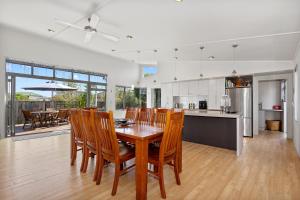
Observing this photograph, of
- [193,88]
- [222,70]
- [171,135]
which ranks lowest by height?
[171,135]

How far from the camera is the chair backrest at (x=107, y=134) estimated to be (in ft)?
7.13

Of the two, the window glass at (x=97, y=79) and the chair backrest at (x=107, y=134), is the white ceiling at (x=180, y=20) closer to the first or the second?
the chair backrest at (x=107, y=134)

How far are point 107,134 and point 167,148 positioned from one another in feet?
2.66

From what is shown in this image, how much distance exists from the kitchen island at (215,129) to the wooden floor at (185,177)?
330 millimetres

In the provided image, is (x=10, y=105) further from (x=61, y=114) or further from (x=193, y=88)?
(x=193, y=88)

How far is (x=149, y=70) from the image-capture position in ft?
31.0

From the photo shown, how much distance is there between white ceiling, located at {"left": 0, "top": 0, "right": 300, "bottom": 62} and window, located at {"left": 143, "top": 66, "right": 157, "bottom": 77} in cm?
363

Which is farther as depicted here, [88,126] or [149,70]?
[149,70]

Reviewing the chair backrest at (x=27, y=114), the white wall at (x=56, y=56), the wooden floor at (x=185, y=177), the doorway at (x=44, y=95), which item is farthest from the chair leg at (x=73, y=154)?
the chair backrest at (x=27, y=114)

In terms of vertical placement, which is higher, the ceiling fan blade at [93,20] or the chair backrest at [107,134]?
A: the ceiling fan blade at [93,20]

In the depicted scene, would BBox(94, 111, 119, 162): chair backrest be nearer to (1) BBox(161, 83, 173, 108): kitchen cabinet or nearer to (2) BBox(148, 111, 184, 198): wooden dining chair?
(2) BBox(148, 111, 184, 198): wooden dining chair

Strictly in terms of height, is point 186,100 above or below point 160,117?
above

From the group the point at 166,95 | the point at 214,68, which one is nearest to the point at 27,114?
the point at 166,95

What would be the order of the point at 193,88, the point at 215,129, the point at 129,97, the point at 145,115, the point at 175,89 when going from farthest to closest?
the point at 129,97 < the point at 175,89 < the point at 193,88 < the point at 215,129 < the point at 145,115
